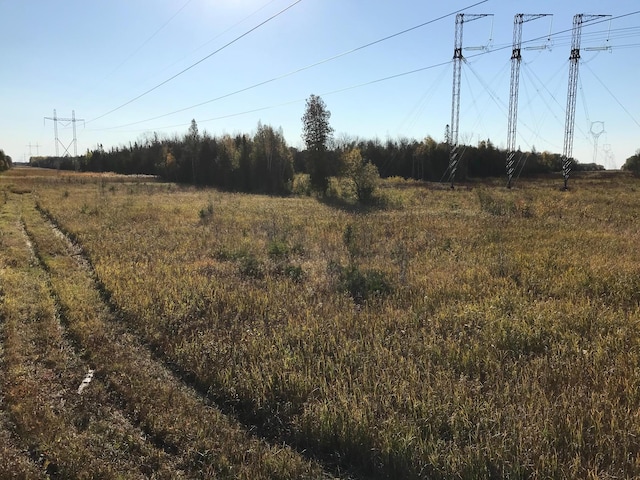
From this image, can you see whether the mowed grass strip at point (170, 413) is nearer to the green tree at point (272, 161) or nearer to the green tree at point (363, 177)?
the green tree at point (363, 177)

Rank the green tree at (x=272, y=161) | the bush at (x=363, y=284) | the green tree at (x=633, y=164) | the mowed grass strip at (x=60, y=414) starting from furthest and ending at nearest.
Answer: the green tree at (x=633, y=164) < the green tree at (x=272, y=161) < the bush at (x=363, y=284) < the mowed grass strip at (x=60, y=414)

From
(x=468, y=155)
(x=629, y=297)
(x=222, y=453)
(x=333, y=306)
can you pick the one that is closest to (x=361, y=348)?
(x=333, y=306)

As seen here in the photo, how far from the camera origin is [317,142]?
5016 centimetres

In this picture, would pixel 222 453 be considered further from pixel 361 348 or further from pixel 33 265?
Answer: pixel 33 265

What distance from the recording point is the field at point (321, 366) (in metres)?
4.47

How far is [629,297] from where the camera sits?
915 centimetres

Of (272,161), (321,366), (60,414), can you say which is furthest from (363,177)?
(60,414)

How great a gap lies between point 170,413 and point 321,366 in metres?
2.16

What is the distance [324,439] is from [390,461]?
792 mm

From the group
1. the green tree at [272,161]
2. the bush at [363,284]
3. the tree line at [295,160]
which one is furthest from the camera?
the green tree at [272,161]

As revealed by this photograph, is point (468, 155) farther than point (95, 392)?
Yes

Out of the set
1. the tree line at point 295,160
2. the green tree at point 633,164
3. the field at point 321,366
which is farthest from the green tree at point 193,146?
the green tree at point 633,164

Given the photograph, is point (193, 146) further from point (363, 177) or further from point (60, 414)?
point (60, 414)

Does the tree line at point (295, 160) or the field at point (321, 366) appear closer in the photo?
Answer: the field at point (321, 366)
